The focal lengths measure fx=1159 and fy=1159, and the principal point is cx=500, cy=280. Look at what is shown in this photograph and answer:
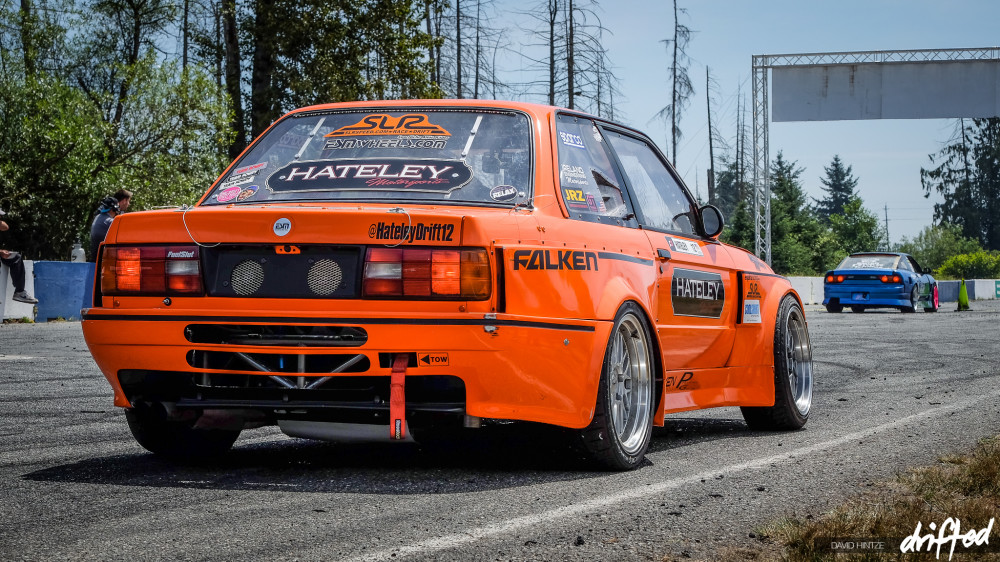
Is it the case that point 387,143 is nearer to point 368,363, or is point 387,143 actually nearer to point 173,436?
point 368,363

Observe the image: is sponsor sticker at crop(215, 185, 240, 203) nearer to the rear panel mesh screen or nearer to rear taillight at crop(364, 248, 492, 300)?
the rear panel mesh screen

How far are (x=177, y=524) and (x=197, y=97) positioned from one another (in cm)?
2838

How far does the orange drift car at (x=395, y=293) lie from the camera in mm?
4176

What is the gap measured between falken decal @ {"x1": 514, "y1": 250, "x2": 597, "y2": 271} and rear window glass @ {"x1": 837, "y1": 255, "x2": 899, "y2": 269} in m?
22.5

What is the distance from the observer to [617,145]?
580 centimetres

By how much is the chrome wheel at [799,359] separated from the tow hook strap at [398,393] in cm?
311

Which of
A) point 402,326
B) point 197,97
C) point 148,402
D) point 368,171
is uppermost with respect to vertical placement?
point 197,97

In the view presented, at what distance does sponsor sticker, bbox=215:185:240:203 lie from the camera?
4992mm

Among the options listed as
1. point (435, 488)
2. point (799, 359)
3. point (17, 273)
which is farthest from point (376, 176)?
point (17, 273)

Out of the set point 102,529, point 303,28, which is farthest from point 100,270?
point 303,28

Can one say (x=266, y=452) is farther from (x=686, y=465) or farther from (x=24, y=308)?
(x=24, y=308)

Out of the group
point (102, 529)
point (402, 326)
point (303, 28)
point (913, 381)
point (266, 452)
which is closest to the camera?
point (102, 529)

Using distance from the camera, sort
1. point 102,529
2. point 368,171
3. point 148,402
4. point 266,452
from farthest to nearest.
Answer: point 266,452 < point 368,171 < point 148,402 < point 102,529

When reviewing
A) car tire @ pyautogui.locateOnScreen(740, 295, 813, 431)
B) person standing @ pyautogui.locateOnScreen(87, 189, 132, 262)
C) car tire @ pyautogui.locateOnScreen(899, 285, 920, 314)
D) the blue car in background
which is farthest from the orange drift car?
car tire @ pyautogui.locateOnScreen(899, 285, 920, 314)
